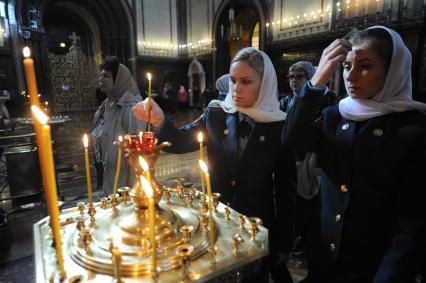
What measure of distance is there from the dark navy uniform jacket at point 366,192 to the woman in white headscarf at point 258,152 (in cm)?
19

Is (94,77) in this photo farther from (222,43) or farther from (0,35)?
(222,43)

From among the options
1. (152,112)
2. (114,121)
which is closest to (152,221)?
(152,112)

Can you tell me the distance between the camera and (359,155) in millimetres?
1214

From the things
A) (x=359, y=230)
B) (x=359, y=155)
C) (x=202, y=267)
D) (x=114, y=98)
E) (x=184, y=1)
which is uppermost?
(x=184, y=1)

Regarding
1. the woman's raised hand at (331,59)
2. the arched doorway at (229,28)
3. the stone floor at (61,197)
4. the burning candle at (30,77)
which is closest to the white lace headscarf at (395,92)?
the woman's raised hand at (331,59)

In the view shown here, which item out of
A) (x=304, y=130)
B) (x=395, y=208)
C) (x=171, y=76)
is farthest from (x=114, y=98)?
(x=171, y=76)

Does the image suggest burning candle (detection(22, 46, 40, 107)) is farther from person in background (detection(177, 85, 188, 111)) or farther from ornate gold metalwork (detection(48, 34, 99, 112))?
ornate gold metalwork (detection(48, 34, 99, 112))

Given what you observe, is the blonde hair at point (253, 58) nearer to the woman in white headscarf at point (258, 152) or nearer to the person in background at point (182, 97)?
the woman in white headscarf at point (258, 152)

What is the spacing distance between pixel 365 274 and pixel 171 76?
55.6 feet

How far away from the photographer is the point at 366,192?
1178 mm

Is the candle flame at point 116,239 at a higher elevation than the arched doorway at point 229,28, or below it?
below

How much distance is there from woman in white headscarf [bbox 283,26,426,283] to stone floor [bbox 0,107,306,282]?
130 centimetres

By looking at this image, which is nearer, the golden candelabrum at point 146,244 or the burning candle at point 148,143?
the golden candelabrum at point 146,244

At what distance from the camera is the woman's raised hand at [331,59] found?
1195 millimetres
